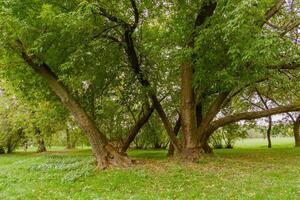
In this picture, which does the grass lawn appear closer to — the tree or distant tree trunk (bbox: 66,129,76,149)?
the tree

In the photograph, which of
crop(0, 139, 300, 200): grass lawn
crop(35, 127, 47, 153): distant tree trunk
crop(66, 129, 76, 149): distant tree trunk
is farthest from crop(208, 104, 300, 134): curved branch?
crop(66, 129, 76, 149): distant tree trunk

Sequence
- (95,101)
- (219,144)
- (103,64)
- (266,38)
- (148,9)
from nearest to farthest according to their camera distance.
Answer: (266,38), (148,9), (103,64), (95,101), (219,144)

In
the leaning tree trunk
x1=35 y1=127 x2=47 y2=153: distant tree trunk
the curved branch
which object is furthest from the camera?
x1=35 y1=127 x2=47 y2=153: distant tree trunk

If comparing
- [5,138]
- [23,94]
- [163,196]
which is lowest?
[163,196]

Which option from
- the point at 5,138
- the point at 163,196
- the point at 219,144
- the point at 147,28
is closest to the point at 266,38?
the point at 163,196

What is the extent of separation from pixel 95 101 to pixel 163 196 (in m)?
10.8

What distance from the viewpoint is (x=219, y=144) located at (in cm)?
2906

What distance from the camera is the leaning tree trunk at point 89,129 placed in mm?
13289

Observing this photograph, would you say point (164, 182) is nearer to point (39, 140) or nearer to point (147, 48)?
point (147, 48)

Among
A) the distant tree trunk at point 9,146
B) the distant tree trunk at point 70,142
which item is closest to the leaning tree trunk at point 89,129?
the distant tree trunk at point 70,142

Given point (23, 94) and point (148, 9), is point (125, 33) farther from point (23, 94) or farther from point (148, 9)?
point (23, 94)

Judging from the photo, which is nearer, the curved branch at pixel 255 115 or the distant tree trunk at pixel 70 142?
the curved branch at pixel 255 115

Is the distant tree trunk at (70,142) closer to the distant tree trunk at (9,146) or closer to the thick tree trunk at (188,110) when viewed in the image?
the distant tree trunk at (9,146)

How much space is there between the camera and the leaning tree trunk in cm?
1329
